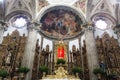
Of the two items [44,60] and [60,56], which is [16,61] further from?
[60,56]

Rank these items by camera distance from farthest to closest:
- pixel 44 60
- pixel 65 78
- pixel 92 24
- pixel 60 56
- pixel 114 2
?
pixel 114 2
pixel 92 24
pixel 44 60
pixel 60 56
pixel 65 78

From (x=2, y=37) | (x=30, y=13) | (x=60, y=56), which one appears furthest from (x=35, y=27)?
(x=60, y=56)

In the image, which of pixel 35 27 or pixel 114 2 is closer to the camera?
pixel 35 27

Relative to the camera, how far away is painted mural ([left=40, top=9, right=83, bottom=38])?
57.4ft

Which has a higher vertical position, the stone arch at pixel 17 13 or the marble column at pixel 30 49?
the stone arch at pixel 17 13

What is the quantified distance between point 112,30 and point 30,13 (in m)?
8.30

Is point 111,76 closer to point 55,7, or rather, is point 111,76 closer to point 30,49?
point 30,49

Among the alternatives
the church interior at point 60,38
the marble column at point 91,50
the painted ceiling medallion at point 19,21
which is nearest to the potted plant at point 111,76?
the church interior at point 60,38

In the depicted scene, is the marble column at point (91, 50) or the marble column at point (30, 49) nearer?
the marble column at point (30, 49)

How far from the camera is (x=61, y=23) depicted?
720 inches

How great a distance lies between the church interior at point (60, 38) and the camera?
1370cm

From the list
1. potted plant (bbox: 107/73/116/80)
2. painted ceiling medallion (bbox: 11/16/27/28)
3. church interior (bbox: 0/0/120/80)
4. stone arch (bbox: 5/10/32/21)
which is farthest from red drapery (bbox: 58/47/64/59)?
stone arch (bbox: 5/10/32/21)

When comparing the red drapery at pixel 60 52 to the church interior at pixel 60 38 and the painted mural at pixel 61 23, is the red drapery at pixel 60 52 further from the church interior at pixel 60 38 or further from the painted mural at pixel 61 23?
the painted mural at pixel 61 23

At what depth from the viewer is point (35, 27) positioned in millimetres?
16047
